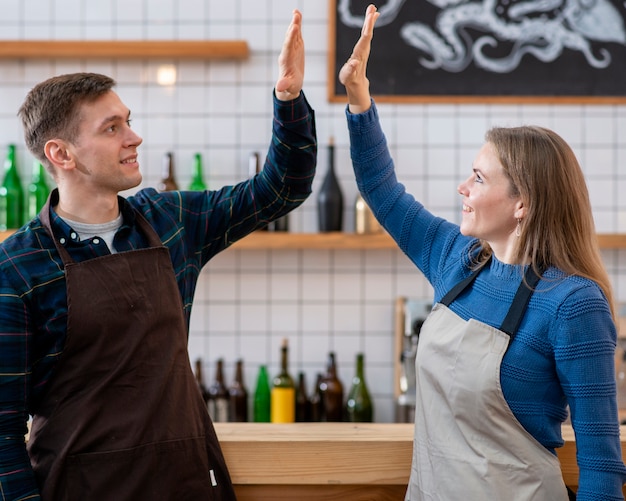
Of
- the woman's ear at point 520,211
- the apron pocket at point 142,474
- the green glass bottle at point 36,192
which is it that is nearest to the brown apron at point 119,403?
the apron pocket at point 142,474

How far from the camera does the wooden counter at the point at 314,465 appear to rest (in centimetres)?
145

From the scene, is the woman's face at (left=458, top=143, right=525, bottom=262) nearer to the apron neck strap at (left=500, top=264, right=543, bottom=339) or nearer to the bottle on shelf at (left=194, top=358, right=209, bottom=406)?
the apron neck strap at (left=500, top=264, right=543, bottom=339)

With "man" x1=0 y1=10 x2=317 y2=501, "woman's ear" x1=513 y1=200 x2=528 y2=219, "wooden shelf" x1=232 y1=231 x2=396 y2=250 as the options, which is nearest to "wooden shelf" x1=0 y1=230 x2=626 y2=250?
"wooden shelf" x1=232 y1=231 x2=396 y2=250

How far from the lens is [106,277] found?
52.8 inches

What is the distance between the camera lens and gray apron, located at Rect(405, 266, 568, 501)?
4.22 ft

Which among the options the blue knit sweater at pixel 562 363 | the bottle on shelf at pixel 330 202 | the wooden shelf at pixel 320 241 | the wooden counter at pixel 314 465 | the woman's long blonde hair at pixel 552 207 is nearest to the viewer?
the blue knit sweater at pixel 562 363

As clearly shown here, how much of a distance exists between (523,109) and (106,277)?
87.3 inches

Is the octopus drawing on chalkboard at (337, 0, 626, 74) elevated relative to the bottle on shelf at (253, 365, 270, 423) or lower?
elevated

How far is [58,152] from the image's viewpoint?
145 centimetres

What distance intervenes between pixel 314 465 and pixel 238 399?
1.63 m

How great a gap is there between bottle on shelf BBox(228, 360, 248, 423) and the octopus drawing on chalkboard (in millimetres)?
1414

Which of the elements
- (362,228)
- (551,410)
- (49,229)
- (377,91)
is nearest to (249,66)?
(377,91)

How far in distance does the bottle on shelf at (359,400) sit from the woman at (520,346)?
1.65 meters

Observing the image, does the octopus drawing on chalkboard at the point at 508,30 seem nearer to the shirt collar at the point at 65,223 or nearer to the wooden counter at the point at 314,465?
the shirt collar at the point at 65,223
